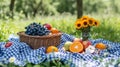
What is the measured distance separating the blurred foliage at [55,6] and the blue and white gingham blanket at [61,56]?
17.9 m

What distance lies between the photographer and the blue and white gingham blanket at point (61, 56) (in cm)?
604

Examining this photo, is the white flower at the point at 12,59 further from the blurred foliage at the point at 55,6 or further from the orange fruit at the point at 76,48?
the blurred foliage at the point at 55,6

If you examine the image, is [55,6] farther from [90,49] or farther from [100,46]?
[90,49]

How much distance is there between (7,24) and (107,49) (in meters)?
4.06

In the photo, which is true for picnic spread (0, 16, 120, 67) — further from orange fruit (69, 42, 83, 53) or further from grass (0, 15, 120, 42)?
grass (0, 15, 120, 42)

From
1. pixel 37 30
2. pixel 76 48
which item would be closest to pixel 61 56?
pixel 76 48

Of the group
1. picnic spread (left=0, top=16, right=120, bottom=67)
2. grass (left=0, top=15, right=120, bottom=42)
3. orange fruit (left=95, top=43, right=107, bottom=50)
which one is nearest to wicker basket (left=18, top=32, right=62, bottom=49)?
picnic spread (left=0, top=16, right=120, bottom=67)

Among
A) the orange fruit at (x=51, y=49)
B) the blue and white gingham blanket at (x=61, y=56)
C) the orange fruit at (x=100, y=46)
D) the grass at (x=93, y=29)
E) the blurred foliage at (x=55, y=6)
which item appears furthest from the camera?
the blurred foliage at (x=55, y=6)

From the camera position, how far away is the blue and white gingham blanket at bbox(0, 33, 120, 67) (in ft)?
19.8

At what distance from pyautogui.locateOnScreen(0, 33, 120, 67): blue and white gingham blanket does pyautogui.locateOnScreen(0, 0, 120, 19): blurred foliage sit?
17.9m

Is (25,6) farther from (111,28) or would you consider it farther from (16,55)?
(16,55)

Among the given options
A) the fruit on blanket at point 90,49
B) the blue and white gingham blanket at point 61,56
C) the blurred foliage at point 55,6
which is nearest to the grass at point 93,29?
the blue and white gingham blanket at point 61,56

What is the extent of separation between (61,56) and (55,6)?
4112 centimetres

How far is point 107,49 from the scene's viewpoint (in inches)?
281
